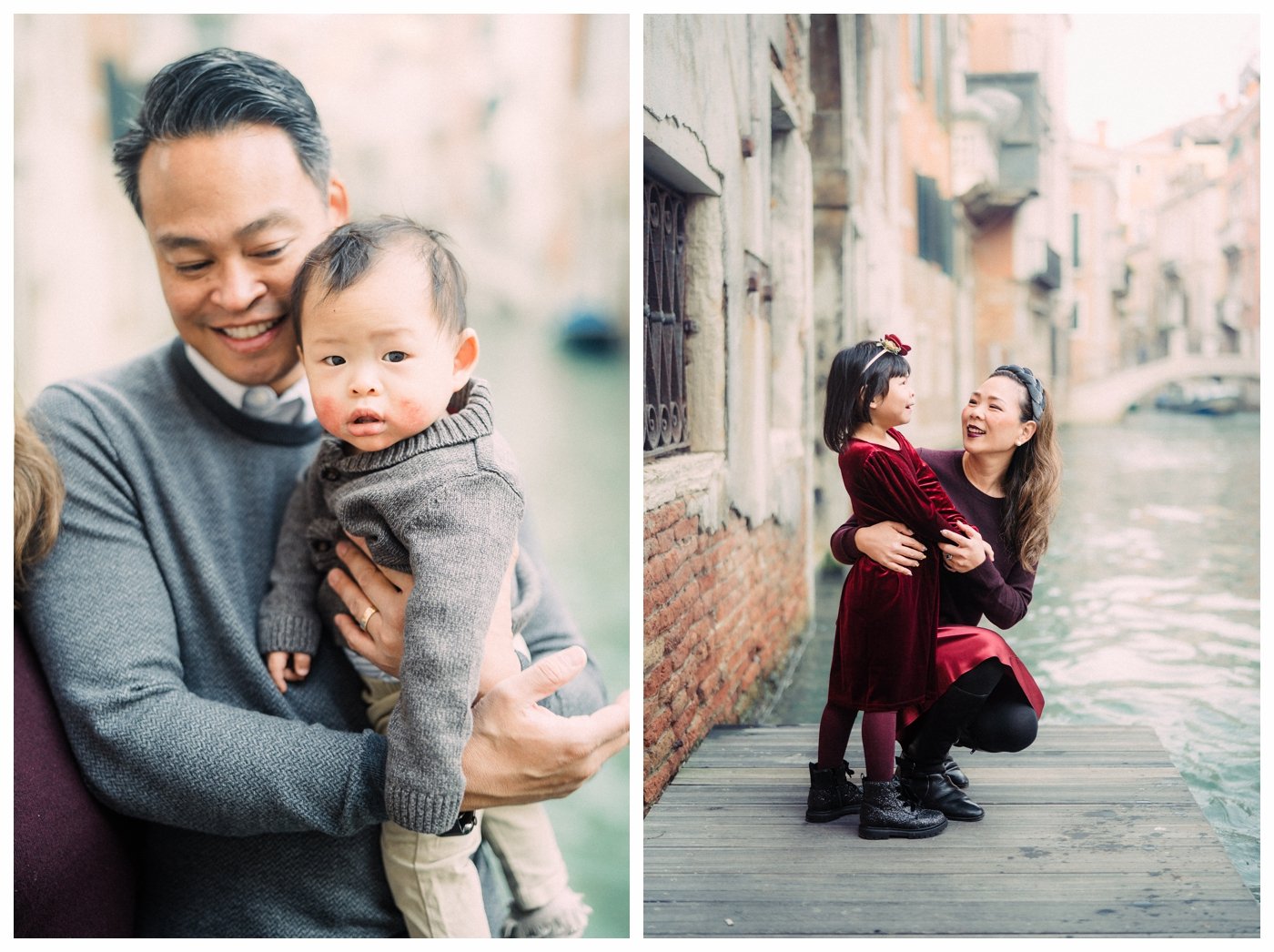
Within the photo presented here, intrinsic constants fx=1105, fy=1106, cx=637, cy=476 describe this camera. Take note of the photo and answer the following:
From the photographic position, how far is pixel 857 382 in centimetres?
231

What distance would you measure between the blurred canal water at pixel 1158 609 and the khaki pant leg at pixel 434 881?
98cm

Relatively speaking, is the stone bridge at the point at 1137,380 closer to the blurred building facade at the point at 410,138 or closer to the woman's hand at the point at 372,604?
the blurred building facade at the point at 410,138

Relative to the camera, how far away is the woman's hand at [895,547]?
2324mm

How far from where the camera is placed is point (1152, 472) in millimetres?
3119

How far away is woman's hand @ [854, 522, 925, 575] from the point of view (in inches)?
91.5

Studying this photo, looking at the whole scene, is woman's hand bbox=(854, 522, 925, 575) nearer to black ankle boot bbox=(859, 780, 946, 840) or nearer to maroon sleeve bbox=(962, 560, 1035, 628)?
maroon sleeve bbox=(962, 560, 1035, 628)

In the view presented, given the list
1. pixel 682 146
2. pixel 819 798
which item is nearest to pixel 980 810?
pixel 819 798

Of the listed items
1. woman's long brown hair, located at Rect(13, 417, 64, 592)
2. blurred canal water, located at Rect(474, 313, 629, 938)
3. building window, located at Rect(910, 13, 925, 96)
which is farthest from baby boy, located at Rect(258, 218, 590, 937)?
building window, located at Rect(910, 13, 925, 96)

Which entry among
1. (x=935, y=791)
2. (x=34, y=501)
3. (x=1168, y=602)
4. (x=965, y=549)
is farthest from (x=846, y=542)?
(x=34, y=501)

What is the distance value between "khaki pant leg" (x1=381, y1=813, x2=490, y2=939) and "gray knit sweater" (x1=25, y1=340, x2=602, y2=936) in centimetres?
6

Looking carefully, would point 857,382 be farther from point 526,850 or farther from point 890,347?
point 526,850
